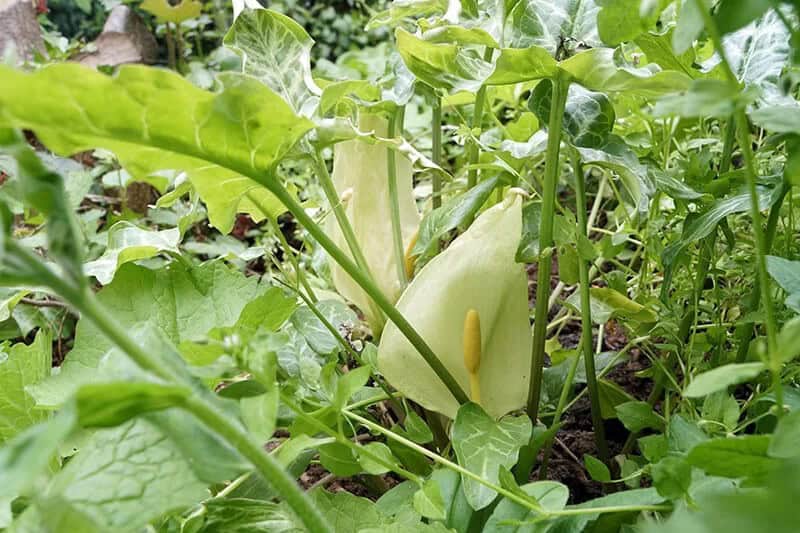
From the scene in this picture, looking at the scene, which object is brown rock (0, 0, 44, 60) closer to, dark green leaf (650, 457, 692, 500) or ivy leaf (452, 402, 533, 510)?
ivy leaf (452, 402, 533, 510)

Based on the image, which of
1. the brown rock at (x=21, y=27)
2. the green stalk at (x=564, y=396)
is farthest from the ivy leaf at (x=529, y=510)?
the brown rock at (x=21, y=27)

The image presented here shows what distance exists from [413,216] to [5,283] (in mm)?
481

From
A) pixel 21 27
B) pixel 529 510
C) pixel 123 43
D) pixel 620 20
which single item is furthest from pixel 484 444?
pixel 123 43

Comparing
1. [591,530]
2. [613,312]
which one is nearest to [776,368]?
[591,530]

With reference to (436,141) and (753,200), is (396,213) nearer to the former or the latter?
(436,141)

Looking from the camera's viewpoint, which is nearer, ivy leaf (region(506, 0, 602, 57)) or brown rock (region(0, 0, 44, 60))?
ivy leaf (region(506, 0, 602, 57))

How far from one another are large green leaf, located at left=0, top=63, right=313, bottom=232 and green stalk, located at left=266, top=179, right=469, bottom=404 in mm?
22

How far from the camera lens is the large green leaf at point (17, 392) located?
507 millimetres

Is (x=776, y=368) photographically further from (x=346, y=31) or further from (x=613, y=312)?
(x=346, y=31)

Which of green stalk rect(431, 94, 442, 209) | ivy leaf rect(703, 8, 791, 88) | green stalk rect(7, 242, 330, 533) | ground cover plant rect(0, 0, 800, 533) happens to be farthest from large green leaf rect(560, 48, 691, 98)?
green stalk rect(7, 242, 330, 533)

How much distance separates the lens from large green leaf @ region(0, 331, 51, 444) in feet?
1.66

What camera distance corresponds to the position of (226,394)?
0.37 m

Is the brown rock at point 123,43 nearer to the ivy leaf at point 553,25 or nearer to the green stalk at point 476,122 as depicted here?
the green stalk at point 476,122

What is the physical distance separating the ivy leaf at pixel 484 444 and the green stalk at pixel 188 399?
0.14m
